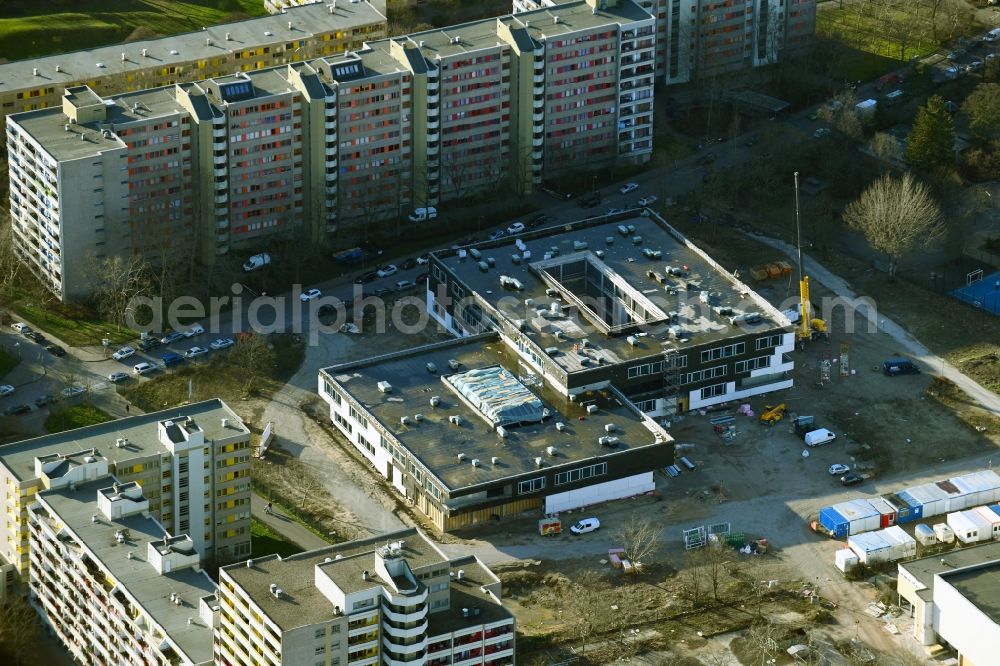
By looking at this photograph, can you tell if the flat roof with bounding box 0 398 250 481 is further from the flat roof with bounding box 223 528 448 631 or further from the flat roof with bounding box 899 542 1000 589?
the flat roof with bounding box 899 542 1000 589

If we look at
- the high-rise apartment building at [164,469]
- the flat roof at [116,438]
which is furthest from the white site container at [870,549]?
the flat roof at [116,438]

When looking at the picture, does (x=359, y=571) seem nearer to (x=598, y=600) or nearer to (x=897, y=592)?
(x=598, y=600)

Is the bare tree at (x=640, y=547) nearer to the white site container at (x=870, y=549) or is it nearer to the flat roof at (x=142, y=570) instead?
the white site container at (x=870, y=549)

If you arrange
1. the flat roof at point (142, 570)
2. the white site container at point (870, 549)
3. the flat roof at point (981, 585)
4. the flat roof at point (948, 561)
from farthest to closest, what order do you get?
the white site container at point (870, 549), the flat roof at point (948, 561), the flat roof at point (981, 585), the flat roof at point (142, 570)

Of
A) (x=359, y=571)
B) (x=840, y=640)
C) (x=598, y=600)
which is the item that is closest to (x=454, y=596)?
(x=359, y=571)

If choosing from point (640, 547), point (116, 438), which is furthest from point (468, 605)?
point (116, 438)

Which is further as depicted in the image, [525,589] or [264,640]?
[525,589]
